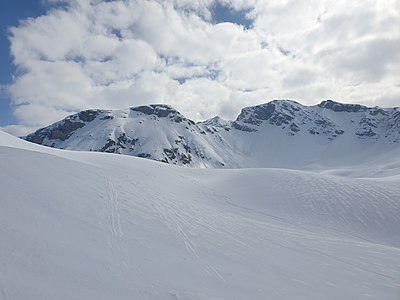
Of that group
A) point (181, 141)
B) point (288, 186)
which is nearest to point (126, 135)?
point (181, 141)

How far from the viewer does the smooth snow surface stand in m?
8.16

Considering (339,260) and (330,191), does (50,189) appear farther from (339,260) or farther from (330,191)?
(330,191)

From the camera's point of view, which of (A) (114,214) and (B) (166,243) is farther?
(A) (114,214)

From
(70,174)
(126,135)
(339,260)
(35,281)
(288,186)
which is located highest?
(126,135)

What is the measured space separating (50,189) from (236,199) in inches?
564

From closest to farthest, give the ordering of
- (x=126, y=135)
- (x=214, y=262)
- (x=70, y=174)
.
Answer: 1. (x=214, y=262)
2. (x=70, y=174)
3. (x=126, y=135)

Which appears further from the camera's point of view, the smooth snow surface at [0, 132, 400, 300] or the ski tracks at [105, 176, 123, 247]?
the ski tracks at [105, 176, 123, 247]

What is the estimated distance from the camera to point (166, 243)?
11.4 meters

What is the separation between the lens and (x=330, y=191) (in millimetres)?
24547

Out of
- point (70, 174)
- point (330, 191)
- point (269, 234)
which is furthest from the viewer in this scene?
point (330, 191)

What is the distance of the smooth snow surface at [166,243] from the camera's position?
8.16 m

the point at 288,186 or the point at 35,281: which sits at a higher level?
the point at 288,186

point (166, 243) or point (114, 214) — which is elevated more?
point (114, 214)

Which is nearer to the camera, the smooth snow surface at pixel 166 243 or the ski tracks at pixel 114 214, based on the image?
the smooth snow surface at pixel 166 243
